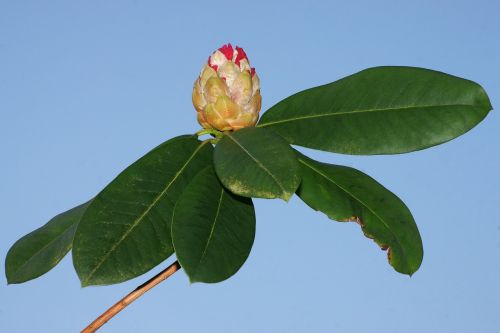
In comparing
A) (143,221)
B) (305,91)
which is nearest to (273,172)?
(143,221)

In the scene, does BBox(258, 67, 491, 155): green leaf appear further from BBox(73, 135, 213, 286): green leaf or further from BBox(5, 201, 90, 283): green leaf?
BBox(5, 201, 90, 283): green leaf

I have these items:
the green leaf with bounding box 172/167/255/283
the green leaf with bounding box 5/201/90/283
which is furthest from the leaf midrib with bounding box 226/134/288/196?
the green leaf with bounding box 5/201/90/283

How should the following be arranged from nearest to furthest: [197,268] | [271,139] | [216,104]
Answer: [197,268], [271,139], [216,104]

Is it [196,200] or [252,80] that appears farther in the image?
[252,80]

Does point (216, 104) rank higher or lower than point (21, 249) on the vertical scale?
higher

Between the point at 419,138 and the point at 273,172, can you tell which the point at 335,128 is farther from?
the point at 273,172

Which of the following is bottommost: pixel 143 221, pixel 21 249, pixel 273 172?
pixel 21 249

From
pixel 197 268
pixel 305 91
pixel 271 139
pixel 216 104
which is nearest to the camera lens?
pixel 197 268

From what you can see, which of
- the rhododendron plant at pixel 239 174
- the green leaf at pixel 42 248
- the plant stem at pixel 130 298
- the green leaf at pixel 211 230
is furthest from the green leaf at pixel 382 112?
the green leaf at pixel 42 248
